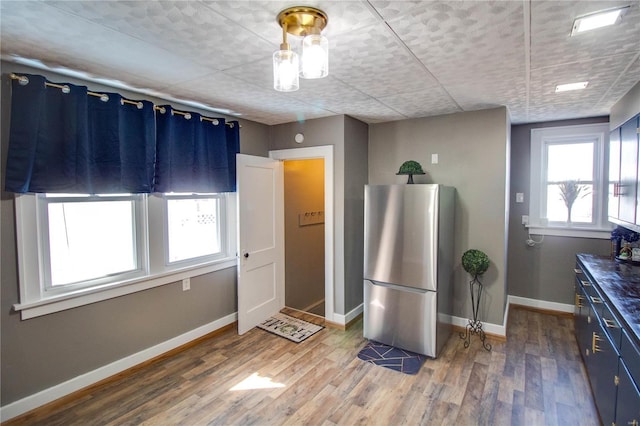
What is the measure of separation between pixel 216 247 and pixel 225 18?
2517 mm

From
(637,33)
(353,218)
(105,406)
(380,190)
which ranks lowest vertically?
(105,406)

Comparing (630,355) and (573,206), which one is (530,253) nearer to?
(573,206)

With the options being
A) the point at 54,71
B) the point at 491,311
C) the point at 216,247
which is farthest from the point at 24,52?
the point at 491,311

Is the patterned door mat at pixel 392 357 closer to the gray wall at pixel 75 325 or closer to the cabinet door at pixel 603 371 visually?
the cabinet door at pixel 603 371

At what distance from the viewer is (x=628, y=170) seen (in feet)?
8.20

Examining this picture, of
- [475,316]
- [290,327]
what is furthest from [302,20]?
[475,316]

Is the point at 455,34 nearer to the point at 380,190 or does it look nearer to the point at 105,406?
the point at 380,190

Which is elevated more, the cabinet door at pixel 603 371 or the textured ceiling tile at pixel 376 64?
the textured ceiling tile at pixel 376 64

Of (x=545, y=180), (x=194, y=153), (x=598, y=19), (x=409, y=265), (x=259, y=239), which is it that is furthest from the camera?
(x=545, y=180)

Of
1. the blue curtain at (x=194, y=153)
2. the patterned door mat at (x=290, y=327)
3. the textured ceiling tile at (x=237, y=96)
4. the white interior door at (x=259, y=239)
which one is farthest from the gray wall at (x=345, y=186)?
the blue curtain at (x=194, y=153)

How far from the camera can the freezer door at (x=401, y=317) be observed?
296 cm

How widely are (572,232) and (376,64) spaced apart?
328cm

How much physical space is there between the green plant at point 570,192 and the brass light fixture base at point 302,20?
370 cm

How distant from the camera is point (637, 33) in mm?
1650
